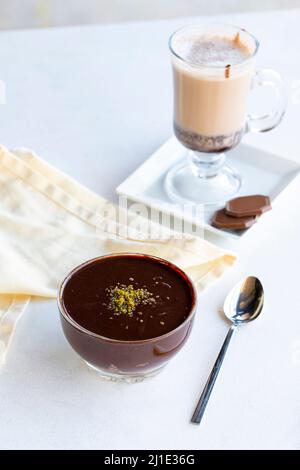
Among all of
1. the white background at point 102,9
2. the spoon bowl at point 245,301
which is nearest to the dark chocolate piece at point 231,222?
the spoon bowl at point 245,301

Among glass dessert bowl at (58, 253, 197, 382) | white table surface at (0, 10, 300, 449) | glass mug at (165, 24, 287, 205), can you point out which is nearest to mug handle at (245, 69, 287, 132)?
glass mug at (165, 24, 287, 205)

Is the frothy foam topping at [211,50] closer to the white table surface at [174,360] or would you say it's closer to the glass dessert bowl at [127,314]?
the white table surface at [174,360]

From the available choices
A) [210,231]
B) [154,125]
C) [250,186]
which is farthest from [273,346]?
[154,125]

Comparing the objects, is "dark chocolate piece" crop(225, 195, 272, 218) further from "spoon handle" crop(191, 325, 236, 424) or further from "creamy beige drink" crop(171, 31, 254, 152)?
"spoon handle" crop(191, 325, 236, 424)

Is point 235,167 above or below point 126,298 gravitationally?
below

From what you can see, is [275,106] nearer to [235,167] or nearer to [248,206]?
[235,167]

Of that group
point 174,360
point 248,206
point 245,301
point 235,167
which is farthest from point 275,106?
point 174,360

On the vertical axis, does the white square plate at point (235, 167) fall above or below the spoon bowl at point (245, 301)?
below

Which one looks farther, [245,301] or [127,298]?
[245,301]
